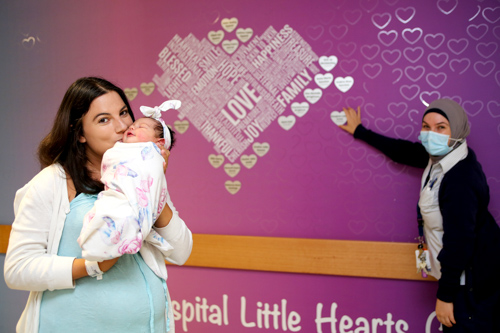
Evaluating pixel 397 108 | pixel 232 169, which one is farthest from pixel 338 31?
pixel 232 169

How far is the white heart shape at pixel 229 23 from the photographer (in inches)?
112

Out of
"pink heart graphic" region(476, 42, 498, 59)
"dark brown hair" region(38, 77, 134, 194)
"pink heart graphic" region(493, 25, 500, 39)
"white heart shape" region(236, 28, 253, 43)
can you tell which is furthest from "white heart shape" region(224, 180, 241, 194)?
"pink heart graphic" region(493, 25, 500, 39)

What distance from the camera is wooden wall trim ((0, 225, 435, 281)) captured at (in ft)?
8.30

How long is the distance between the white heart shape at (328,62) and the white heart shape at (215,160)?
870mm

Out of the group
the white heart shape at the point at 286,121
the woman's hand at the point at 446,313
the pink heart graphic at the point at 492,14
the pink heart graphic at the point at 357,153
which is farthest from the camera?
the white heart shape at the point at 286,121

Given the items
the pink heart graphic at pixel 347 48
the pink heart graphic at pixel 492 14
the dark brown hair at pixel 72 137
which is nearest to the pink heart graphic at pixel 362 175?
the pink heart graphic at pixel 347 48

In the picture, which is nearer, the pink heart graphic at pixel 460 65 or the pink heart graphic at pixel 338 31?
the pink heart graphic at pixel 460 65

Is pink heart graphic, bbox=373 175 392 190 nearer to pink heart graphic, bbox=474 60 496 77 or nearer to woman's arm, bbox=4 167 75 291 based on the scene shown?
pink heart graphic, bbox=474 60 496 77

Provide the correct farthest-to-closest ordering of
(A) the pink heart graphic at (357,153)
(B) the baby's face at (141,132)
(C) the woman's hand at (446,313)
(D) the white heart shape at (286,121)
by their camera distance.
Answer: (D) the white heart shape at (286,121), (A) the pink heart graphic at (357,153), (C) the woman's hand at (446,313), (B) the baby's face at (141,132)

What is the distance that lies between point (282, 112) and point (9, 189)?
7.07ft

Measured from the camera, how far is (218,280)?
285 cm

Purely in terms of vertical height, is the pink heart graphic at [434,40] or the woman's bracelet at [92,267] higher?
the pink heart graphic at [434,40]

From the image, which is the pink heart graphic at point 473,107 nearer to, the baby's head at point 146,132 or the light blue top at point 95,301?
the baby's head at point 146,132

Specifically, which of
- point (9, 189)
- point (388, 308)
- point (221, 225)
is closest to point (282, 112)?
point (221, 225)
